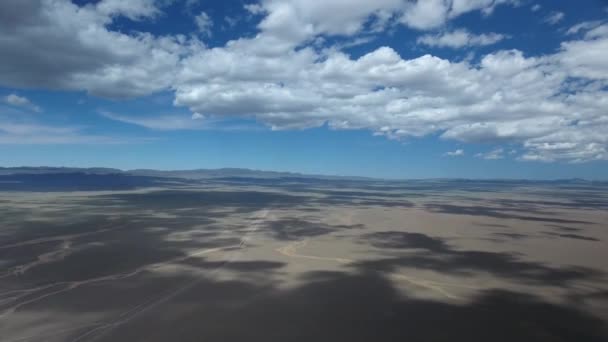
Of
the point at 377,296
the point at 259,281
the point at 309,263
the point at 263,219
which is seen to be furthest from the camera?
the point at 263,219

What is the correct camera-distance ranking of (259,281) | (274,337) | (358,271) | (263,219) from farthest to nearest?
1. (263,219)
2. (358,271)
3. (259,281)
4. (274,337)

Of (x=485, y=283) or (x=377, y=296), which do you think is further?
(x=485, y=283)

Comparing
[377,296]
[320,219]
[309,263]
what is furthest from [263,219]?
[377,296]

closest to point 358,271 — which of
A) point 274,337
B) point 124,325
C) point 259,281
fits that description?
point 259,281

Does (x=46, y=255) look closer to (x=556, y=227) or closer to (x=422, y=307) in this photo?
(x=422, y=307)

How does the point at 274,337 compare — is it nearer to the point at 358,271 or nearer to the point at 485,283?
the point at 358,271

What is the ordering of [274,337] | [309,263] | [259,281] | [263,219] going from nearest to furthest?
[274,337], [259,281], [309,263], [263,219]

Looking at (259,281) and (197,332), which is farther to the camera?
(259,281)

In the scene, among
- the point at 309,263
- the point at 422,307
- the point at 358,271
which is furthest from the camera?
the point at 309,263
